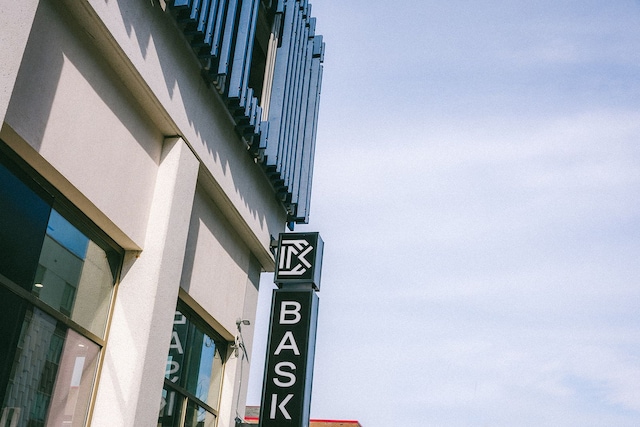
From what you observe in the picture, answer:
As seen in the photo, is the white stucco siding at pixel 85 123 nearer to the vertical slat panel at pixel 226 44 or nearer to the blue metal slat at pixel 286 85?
the vertical slat panel at pixel 226 44

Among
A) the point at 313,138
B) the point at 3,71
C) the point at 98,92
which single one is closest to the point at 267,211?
the point at 313,138

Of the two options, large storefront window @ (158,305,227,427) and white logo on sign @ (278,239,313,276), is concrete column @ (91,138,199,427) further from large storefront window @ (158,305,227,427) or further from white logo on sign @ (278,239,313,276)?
white logo on sign @ (278,239,313,276)

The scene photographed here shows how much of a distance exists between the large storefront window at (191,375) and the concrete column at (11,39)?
19.3 feet

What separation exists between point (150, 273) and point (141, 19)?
3.51m

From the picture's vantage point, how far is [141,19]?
959 cm

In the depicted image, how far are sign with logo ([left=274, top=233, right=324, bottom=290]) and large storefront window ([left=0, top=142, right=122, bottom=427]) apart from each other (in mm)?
4508

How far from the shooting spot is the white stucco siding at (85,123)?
7746 millimetres

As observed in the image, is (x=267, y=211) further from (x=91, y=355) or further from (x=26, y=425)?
(x=26, y=425)

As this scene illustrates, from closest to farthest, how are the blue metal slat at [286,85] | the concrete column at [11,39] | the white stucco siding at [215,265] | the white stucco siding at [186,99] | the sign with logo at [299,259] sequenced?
the concrete column at [11,39]
the white stucco siding at [186,99]
the white stucco siding at [215,265]
the sign with logo at [299,259]
the blue metal slat at [286,85]

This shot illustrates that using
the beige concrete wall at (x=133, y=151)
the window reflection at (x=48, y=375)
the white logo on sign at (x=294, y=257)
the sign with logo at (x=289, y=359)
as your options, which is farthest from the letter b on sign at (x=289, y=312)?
the window reflection at (x=48, y=375)

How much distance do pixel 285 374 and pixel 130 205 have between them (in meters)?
4.54

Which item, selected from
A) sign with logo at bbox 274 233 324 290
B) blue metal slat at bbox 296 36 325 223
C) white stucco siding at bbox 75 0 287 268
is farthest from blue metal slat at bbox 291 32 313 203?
sign with logo at bbox 274 233 324 290

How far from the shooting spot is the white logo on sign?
1366 cm

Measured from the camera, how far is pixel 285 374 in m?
12.6
